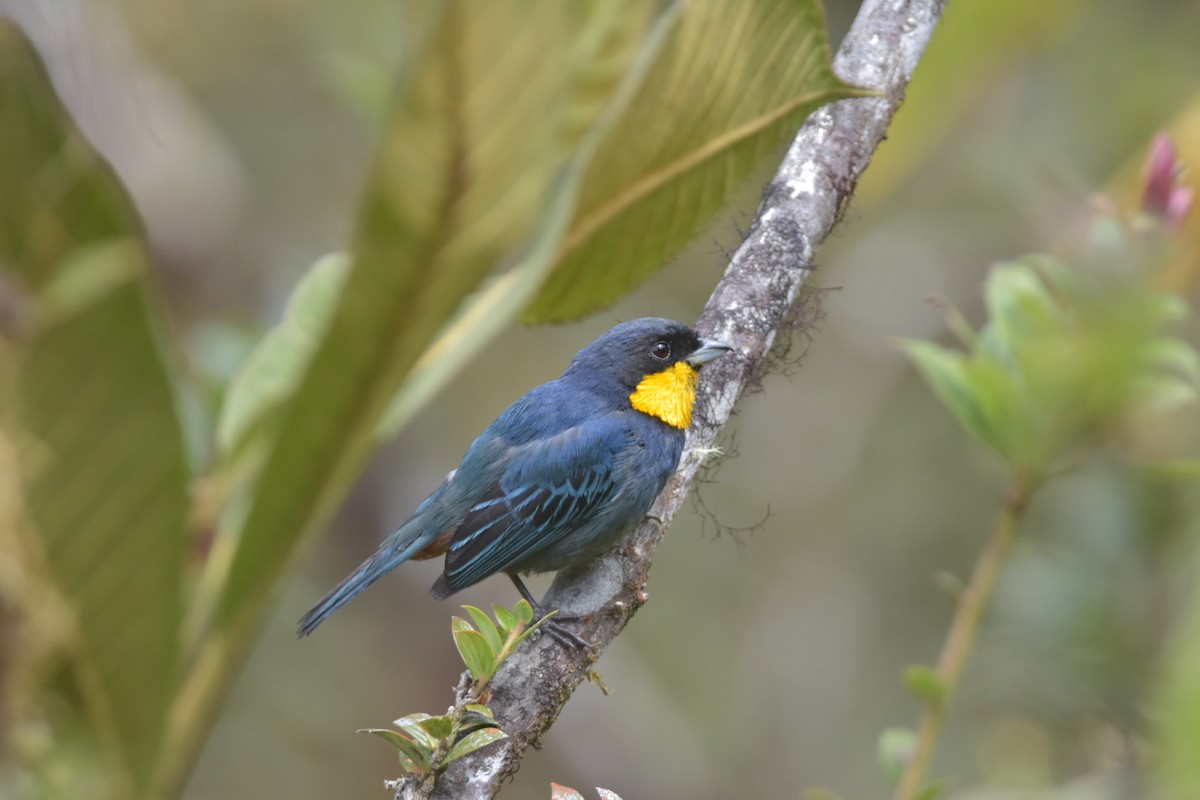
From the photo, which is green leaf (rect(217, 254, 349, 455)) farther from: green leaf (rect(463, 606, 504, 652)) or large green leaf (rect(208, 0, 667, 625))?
green leaf (rect(463, 606, 504, 652))

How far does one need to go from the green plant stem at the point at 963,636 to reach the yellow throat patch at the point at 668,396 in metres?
1.62

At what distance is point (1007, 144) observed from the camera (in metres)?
7.05

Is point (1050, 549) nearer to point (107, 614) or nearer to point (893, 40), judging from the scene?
point (893, 40)

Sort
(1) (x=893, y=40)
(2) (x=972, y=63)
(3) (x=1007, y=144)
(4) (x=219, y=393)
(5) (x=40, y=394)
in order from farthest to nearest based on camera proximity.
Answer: (3) (x=1007, y=144), (2) (x=972, y=63), (1) (x=893, y=40), (4) (x=219, y=393), (5) (x=40, y=394)

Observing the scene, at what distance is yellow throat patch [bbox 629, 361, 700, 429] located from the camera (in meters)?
4.23

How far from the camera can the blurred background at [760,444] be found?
12.6 feet

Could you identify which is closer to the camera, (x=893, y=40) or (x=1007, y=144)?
(x=893, y=40)

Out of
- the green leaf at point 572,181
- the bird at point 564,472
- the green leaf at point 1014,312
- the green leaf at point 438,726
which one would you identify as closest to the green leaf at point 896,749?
the green leaf at point 1014,312

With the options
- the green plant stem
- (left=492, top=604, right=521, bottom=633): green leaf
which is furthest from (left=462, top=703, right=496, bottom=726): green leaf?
the green plant stem

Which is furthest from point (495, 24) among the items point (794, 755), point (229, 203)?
point (794, 755)

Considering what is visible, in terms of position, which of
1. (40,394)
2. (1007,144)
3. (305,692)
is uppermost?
(305,692)

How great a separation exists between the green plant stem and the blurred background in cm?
64

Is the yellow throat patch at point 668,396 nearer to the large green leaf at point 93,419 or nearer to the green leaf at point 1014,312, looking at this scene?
the green leaf at point 1014,312

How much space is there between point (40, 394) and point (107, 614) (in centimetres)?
18
